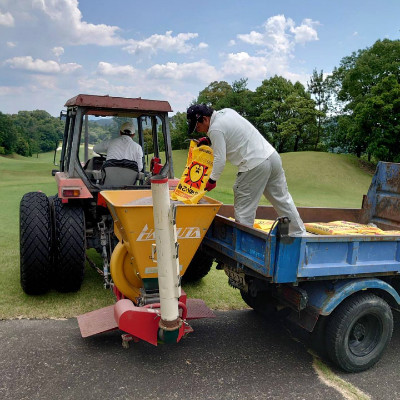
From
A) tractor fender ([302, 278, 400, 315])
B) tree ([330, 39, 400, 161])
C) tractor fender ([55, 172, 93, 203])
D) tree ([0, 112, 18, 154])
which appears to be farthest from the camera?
tree ([0, 112, 18, 154])

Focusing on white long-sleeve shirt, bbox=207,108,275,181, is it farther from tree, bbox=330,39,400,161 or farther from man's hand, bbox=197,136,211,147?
tree, bbox=330,39,400,161

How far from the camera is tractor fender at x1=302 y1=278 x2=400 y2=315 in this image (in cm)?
347

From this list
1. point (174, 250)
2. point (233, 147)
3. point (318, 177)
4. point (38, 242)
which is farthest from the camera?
point (318, 177)

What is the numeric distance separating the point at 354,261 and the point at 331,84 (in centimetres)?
4268

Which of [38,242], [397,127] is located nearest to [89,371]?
A: [38,242]

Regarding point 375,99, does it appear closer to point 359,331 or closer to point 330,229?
point 330,229

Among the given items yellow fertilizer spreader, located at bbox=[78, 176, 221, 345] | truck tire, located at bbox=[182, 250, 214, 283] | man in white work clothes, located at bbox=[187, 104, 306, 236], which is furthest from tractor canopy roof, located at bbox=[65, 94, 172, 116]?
truck tire, located at bbox=[182, 250, 214, 283]

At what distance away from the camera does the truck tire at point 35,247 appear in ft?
15.1

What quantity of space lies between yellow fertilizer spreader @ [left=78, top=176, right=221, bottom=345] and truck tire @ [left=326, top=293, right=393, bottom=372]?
1.25 meters

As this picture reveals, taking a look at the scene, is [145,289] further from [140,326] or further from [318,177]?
[318,177]

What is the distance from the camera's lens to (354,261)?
11.6 feet

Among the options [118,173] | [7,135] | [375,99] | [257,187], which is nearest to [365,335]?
[257,187]

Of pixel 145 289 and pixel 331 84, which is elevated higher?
pixel 331 84

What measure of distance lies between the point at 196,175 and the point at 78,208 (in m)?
1.68
